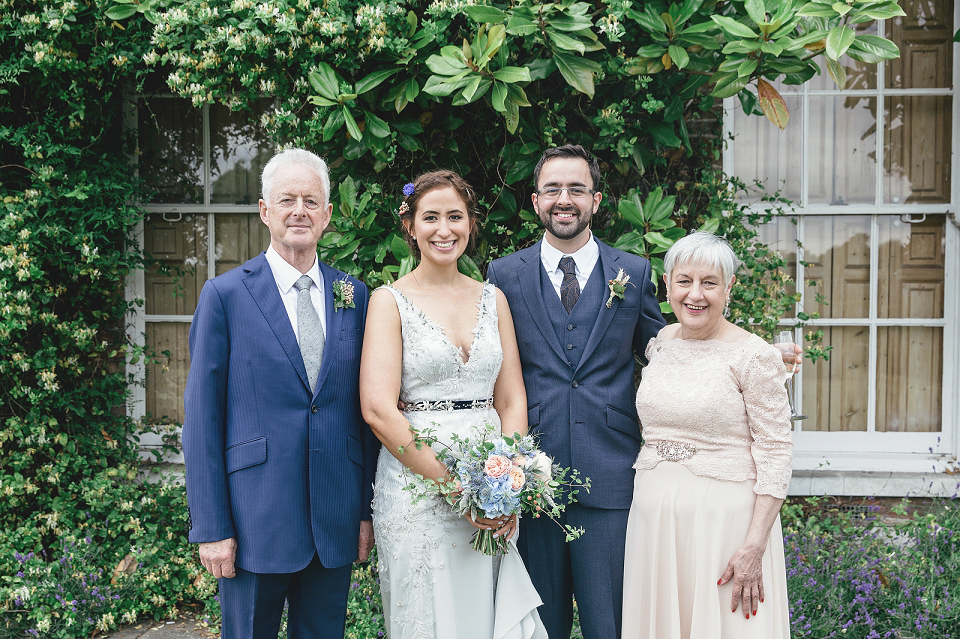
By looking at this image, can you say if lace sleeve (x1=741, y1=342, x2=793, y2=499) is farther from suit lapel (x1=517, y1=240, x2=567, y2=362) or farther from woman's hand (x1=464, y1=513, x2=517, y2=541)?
woman's hand (x1=464, y1=513, x2=517, y2=541)

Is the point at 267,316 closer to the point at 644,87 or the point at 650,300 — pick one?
the point at 650,300

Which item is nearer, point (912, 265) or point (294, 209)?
point (294, 209)

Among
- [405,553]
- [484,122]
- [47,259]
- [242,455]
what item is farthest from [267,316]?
[47,259]

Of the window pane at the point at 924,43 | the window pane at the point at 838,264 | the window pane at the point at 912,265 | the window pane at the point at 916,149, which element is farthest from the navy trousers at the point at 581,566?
the window pane at the point at 924,43

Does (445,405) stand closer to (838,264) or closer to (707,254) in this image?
(707,254)

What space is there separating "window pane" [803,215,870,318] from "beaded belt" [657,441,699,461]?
7.44ft

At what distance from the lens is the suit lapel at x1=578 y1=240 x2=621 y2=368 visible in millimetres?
2402

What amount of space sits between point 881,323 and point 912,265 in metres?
0.38

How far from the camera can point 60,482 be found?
12.6ft

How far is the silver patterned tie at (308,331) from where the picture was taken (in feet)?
7.08

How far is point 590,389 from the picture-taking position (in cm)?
240

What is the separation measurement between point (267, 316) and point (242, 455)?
0.42 meters

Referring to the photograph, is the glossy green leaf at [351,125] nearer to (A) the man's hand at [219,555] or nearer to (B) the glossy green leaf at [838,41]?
(A) the man's hand at [219,555]

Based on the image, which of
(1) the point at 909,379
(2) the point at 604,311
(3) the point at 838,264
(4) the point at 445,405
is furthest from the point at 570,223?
(1) the point at 909,379
